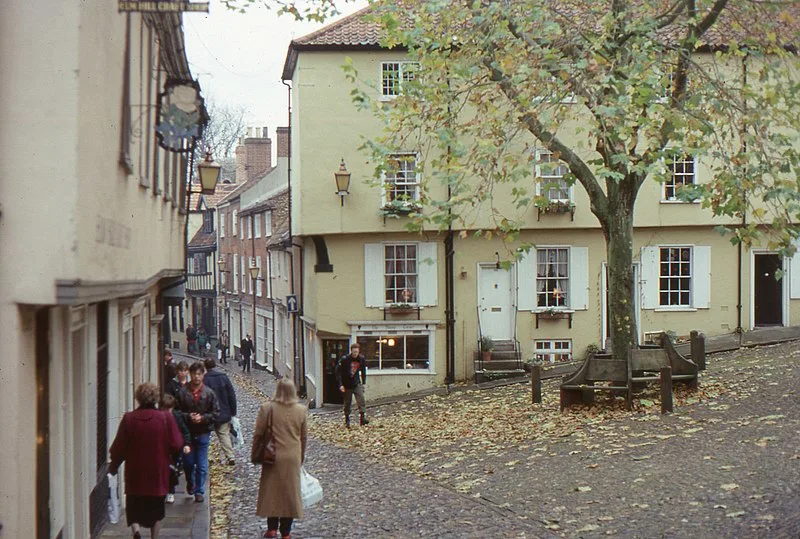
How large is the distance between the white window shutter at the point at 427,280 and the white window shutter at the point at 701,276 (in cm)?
736

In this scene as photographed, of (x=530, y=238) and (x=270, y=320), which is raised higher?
(x=530, y=238)

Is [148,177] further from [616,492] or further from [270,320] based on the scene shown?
[270,320]

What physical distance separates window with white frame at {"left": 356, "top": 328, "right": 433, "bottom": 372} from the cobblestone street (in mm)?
9454

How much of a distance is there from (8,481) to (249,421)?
1920cm

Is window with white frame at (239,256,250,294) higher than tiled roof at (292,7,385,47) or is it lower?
lower

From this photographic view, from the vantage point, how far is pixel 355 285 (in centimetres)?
2777

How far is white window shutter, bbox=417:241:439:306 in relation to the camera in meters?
27.7

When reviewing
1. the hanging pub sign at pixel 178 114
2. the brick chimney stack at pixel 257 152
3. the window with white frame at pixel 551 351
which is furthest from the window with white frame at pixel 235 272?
the hanging pub sign at pixel 178 114

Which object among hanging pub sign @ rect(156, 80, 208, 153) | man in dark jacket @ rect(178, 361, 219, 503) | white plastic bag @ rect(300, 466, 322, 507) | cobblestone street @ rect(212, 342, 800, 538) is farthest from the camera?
man in dark jacket @ rect(178, 361, 219, 503)

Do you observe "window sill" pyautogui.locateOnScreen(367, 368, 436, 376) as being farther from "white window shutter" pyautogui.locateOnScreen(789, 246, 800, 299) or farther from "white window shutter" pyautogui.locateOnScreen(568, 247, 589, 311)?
"white window shutter" pyautogui.locateOnScreen(789, 246, 800, 299)

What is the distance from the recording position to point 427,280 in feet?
91.1

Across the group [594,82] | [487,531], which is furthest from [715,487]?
[594,82]

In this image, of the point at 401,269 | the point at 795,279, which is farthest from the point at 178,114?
the point at 795,279

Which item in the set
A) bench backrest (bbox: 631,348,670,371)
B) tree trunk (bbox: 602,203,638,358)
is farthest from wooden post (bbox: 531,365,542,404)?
bench backrest (bbox: 631,348,670,371)
